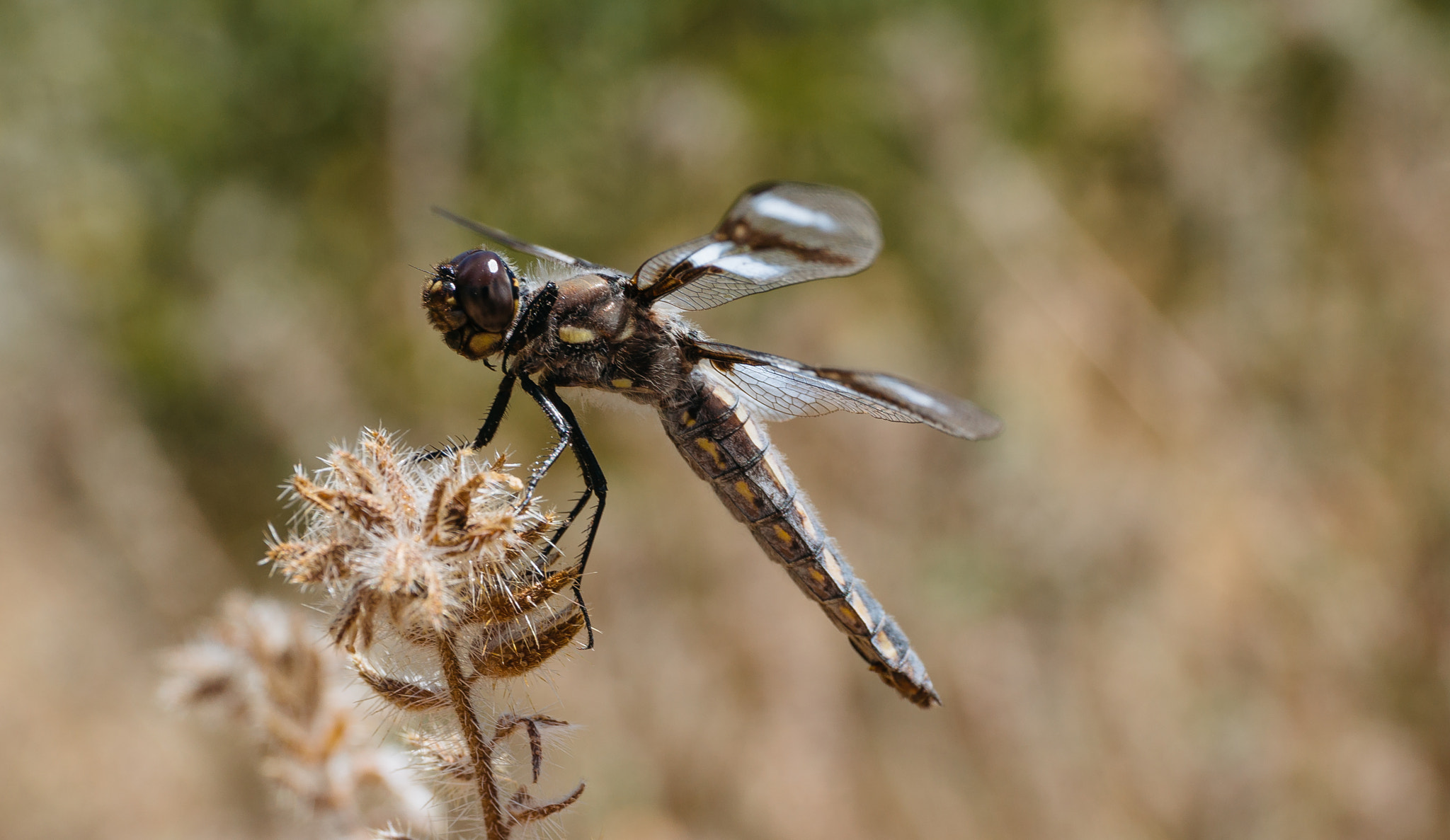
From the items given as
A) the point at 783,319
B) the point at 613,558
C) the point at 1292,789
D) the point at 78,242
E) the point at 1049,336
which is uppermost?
the point at 78,242

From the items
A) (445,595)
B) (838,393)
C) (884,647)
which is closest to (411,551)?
(445,595)

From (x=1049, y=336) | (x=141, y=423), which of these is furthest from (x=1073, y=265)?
(x=141, y=423)

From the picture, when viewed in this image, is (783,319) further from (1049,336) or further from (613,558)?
(1049,336)

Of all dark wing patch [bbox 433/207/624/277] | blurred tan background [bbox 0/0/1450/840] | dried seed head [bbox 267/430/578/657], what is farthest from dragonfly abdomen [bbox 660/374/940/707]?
blurred tan background [bbox 0/0/1450/840]

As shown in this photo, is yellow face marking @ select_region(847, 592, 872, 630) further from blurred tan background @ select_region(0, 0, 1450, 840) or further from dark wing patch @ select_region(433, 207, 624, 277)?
blurred tan background @ select_region(0, 0, 1450, 840)

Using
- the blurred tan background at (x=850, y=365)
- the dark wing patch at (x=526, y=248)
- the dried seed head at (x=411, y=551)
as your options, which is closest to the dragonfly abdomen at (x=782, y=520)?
the dark wing patch at (x=526, y=248)
